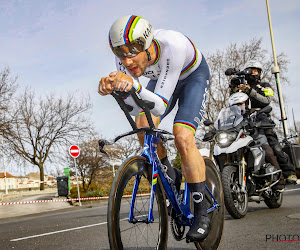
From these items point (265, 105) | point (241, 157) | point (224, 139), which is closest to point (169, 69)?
point (224, 139)

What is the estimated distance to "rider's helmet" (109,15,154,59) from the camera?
101 inches

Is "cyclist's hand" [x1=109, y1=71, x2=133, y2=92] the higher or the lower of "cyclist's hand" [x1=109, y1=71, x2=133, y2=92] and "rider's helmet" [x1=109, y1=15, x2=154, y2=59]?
the lower

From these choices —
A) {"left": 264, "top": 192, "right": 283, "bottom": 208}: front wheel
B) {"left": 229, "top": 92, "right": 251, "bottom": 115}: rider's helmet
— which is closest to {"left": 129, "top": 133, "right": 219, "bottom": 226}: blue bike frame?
{"left": 229, "top": 92, "right": 251, "bottom": 115}: rider's helmet

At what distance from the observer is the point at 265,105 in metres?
6.88

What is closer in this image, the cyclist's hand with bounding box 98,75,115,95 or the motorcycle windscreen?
the cyclist's hand with bounding box 98,75,115,95

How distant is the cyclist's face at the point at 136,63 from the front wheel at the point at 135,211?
68cm

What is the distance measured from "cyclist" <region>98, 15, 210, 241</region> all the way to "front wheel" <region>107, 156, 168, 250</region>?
14.3 inches

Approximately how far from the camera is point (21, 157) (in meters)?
30.6

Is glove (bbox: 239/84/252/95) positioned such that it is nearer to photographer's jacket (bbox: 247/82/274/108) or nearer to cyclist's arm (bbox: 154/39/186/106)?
photographer's jacket (bbox: 247/82/274/108)

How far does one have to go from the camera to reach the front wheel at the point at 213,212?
3.44 metres

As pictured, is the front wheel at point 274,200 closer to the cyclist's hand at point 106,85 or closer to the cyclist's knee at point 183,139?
the cyclist's knee at point 183,139

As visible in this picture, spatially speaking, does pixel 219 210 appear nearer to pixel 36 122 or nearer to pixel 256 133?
pixel 256 133

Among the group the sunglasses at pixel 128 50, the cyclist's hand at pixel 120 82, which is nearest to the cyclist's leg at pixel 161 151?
the sunglasses at pixel 128 50

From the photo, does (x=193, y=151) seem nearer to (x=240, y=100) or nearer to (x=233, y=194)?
(x=233, y=194)
